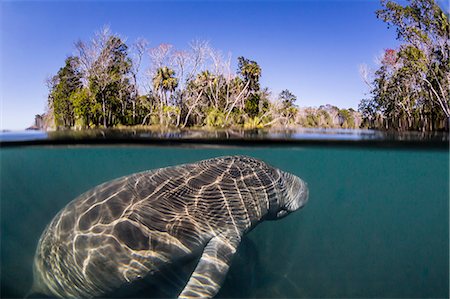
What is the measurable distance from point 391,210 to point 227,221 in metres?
39.4

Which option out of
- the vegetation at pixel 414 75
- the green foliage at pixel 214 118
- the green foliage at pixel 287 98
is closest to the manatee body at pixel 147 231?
the green foliage at pixel 287 98

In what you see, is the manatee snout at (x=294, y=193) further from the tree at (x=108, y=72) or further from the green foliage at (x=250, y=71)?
the tree at (x=108, y=72)

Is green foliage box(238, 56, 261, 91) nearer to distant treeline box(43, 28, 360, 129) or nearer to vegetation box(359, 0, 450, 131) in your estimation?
distant treeline box(43, 28, 360, 129)

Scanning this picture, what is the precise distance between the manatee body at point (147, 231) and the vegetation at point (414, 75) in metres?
8.06

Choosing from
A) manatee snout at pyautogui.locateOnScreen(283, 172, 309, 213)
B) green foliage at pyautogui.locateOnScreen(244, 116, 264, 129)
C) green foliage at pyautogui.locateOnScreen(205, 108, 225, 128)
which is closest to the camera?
manatee snout at pyautogui.locateOnScreen(283, 172, 309, 213)

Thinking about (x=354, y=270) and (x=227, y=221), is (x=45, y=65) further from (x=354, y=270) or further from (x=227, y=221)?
(x=354, y=270)

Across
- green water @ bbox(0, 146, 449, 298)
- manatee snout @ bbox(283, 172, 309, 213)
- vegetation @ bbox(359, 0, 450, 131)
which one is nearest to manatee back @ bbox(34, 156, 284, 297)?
manatee snout @ bbox(283, 172, 309, 213)

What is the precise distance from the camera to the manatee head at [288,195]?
17.3 feet

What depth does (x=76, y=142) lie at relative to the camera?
1391 cm

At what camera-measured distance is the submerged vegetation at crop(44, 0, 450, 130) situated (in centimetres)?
1001

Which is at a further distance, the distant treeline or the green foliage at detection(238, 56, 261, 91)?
the green foliage at detection(238, 56, 261, 91)

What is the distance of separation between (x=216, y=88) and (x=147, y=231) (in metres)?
8.95

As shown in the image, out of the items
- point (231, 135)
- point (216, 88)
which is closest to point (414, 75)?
point (231, 135)

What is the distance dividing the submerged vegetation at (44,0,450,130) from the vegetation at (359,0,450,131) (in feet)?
0.10
